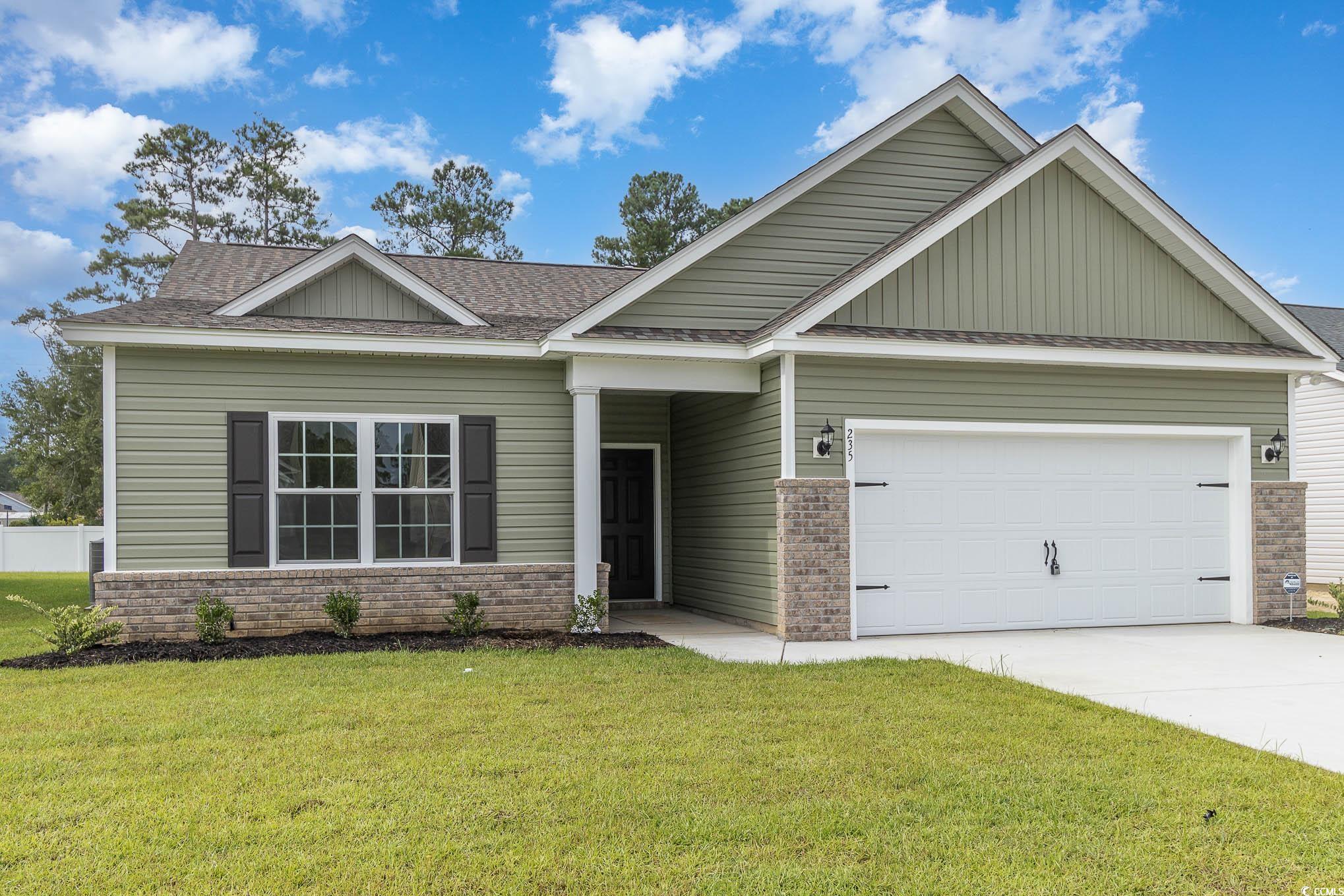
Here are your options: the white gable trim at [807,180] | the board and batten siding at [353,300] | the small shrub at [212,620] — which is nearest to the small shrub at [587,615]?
the white gable trim at [807,180]

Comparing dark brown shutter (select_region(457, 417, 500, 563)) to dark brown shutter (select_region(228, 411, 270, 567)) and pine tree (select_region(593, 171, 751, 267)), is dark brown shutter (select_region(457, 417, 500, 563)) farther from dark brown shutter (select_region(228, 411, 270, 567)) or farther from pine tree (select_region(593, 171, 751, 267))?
pine tree (select_region(593, 171, 751, 267))

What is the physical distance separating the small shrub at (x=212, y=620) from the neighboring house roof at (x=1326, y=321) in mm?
16755

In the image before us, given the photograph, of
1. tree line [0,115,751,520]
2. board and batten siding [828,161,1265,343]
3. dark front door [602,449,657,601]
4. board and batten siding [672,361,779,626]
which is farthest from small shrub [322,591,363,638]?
tree line [0,115,751,520]

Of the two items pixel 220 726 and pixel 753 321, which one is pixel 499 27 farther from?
pixel 220 726

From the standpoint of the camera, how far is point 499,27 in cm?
2194

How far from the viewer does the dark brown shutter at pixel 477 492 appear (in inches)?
433

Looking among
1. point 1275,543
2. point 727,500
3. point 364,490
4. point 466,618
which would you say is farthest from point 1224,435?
point 364,490

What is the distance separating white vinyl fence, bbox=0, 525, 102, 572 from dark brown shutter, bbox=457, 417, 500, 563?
17076 millimetres

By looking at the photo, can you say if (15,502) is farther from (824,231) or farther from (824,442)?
(824,442)

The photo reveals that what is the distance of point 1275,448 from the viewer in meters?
12.0

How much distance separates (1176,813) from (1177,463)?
800 centimetres

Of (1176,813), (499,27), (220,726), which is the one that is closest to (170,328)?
(220,726)

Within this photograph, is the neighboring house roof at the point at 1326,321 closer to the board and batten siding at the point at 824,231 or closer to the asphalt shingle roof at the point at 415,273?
the board and batten siding at the point at 824,231

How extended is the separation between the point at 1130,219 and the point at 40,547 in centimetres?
2368
